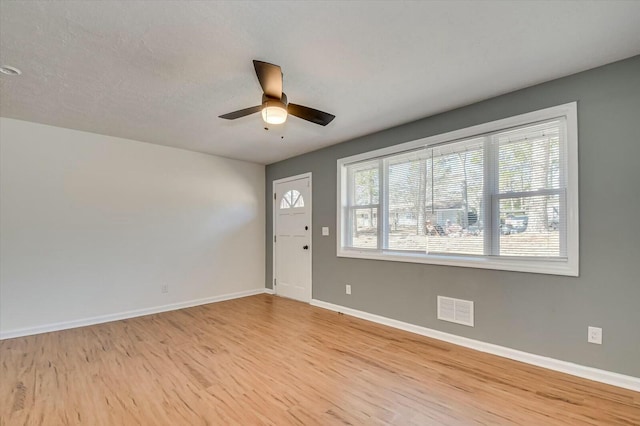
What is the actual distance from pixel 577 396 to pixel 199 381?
2.84 meters

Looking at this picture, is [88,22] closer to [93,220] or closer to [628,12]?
[93,220]

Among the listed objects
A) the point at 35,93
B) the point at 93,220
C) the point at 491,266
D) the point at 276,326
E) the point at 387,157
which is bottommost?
the point at 276,326

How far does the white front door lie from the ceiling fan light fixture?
8.39ft

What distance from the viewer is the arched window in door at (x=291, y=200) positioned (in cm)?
499

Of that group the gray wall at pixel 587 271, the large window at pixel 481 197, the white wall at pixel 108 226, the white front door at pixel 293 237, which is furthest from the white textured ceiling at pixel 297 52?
the white front door at pixel 293 237

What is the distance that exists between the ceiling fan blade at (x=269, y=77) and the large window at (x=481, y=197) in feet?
6.50

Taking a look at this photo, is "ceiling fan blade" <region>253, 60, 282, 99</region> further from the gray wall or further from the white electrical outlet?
the white electrical outlet

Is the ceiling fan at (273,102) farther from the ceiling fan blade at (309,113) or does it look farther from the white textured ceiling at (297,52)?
the white textured ceiling at (297,52)

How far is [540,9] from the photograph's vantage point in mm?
1719

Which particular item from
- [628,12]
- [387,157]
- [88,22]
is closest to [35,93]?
[88,22]

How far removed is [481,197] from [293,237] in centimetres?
304

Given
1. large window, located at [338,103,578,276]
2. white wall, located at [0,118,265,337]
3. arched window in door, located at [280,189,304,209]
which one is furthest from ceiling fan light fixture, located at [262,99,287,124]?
white wall, located at [0,118,265,337]

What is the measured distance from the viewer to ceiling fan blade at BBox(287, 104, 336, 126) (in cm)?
240

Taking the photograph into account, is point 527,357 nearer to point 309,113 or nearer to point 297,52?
point 309,113
